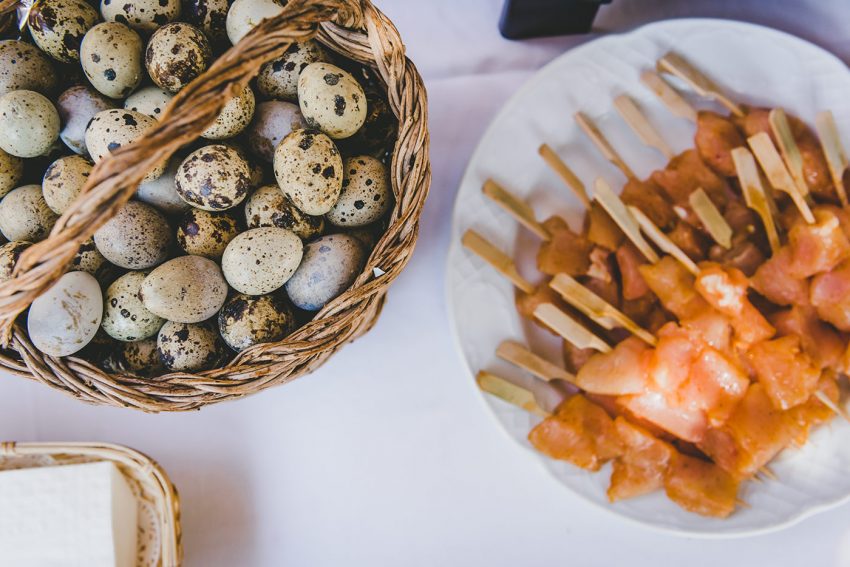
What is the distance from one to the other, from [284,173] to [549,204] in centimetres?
49

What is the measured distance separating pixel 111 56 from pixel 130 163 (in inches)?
11.7

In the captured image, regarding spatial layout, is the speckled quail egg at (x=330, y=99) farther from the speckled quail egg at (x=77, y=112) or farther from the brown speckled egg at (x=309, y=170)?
the speckled quail egg at (x=77, y=112)

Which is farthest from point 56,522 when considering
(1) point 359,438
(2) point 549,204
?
(2) point 549,204

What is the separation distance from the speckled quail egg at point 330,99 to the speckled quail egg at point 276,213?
10cm

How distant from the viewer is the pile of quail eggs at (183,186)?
714 millimetres

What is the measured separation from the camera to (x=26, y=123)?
0.74 metres

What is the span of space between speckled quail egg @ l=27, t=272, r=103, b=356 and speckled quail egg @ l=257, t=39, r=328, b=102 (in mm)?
329

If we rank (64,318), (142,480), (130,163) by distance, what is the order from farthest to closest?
(142,480) → (64,318) → (130,163)

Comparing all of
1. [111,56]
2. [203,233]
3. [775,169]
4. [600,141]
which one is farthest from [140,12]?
[775,169]

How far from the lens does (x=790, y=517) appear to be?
36.2 inches

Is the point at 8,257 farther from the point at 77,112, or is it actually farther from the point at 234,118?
the point at 234,118

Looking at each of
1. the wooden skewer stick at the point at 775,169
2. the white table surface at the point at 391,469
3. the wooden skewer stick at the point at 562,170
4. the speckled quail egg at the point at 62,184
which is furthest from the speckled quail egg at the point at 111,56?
the wooden skewer stick at the point at 775,169

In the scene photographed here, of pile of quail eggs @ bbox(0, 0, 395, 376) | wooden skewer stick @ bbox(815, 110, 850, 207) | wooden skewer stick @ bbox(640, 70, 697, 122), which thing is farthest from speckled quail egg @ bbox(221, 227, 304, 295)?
wooden skewer stick @ bbox(815, 110, 850, 207)

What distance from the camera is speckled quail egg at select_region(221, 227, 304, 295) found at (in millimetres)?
710
